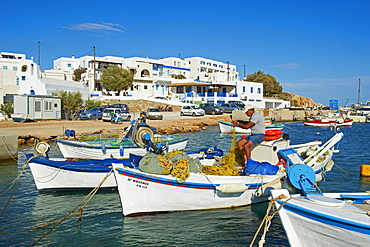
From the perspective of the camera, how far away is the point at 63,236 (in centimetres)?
811

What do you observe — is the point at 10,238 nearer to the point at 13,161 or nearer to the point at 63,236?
the point at 63,236

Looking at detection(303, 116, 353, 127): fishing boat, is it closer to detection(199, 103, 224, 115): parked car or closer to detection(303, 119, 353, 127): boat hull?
detection(303, 119, 353, 127): boat hull

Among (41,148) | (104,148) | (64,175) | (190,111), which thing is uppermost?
(190,111)

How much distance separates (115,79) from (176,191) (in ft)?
172

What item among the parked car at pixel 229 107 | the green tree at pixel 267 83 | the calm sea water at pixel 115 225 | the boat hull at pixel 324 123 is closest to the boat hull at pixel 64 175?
the calm sea water at pixel 115 225

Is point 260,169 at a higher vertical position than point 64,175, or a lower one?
higher

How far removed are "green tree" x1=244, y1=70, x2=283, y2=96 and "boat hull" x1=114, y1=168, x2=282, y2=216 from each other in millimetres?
74359

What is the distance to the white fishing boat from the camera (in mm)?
5230

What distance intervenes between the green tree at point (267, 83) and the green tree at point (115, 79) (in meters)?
36.7

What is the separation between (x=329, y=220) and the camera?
5.45 m

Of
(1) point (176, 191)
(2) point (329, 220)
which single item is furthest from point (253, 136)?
(2) point (329, 220)

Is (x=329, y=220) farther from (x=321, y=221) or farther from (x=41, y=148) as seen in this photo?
(x=41, y=148)

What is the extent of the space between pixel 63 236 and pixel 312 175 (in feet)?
21.0

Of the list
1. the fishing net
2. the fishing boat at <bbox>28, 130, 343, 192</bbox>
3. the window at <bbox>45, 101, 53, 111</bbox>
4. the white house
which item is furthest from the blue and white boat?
the white house
